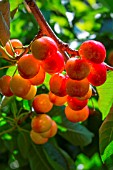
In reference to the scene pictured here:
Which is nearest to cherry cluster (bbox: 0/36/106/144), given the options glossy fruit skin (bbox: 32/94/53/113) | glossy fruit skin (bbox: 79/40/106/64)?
glossy fruit skin (bbox: 79/40/106/64)

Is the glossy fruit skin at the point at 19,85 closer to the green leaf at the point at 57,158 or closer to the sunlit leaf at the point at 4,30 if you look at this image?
the sunlit leaf at the point at 4,30

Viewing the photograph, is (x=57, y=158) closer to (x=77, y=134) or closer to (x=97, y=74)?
(x=77, y=134)

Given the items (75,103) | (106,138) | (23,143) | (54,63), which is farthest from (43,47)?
(23,143)

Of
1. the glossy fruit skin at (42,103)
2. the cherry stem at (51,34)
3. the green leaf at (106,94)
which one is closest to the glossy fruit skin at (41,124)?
the glossy fruit skin at (42,103)

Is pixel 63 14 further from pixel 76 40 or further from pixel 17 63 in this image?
pixel 17 63

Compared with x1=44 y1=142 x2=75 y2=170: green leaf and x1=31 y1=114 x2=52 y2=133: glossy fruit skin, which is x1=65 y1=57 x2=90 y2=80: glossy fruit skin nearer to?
x1=31 y1=114 x2=52 y2=133: glossy fruit skin
